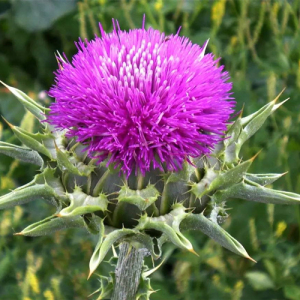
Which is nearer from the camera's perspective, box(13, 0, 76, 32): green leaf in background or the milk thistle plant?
the milk thistle plant

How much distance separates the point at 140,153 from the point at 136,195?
0.11 m

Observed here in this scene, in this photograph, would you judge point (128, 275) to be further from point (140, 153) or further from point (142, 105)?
point (142, 105)

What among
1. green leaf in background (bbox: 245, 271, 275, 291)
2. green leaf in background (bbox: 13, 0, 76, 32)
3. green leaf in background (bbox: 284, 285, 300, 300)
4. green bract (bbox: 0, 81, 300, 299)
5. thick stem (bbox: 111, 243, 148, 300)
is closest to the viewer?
green bract (bbox: 0, 81, 300, 299)

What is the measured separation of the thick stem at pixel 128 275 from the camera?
4.65ft

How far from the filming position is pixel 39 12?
304cm

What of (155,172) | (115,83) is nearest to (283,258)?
(155,172)

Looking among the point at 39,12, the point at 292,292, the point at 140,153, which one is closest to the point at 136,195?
the point at 140,153

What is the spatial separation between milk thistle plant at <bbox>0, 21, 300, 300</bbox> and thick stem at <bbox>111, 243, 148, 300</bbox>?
2.9 inches

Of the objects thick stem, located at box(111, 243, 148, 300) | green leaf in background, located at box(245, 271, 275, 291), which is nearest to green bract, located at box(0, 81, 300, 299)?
thick stem, located at box(111, 243, 148, 300)

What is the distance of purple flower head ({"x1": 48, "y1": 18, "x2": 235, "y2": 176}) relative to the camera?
1.22 metres

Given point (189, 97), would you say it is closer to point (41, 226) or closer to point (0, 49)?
point (41, 226)

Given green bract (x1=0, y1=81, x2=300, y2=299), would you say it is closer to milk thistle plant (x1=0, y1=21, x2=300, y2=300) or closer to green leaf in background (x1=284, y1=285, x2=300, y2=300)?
milk thistle plant (x1=0, y1=21, x2=300, y2=300)

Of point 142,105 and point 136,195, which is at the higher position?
point 142,105

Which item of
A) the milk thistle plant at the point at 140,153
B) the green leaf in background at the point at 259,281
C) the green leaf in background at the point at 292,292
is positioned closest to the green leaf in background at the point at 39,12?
the milk thistle plant at the point at 140,153
